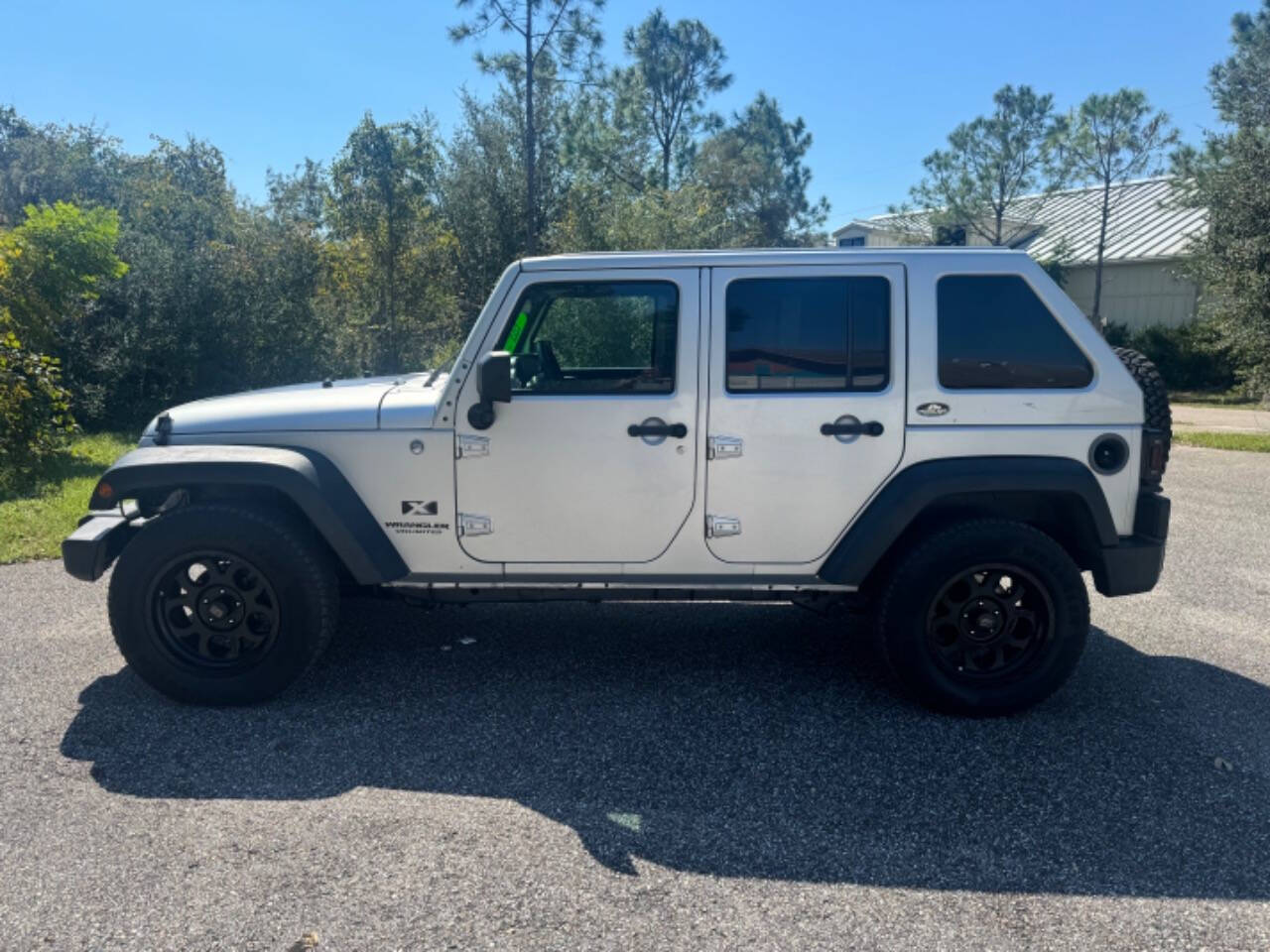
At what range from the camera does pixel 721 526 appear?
4.09 metres

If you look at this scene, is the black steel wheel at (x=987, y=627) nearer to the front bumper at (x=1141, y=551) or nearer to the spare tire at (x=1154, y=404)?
the front bumper at (x=1141, y=551)

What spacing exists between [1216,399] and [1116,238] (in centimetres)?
1081

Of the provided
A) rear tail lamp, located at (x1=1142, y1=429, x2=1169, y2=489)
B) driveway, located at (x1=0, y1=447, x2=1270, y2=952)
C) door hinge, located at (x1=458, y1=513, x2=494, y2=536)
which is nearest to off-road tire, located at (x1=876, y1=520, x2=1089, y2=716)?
driveway, located at (x1=0, y1=447, x2=1270, y2=952)

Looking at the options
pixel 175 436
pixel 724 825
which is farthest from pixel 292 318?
pixel 724 825

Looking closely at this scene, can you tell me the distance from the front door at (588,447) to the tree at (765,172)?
38.7m

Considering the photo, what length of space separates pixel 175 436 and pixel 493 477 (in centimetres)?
149

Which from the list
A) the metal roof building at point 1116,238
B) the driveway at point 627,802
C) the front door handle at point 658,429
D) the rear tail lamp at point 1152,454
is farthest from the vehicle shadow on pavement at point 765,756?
the metal roof building at point 1116,238

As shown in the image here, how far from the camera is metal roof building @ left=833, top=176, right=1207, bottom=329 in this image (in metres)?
28.1

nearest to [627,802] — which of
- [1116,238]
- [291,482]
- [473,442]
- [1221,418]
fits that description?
[473,442]

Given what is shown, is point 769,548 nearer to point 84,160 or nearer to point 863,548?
point 863,548

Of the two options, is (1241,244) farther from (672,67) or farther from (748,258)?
(672,67)

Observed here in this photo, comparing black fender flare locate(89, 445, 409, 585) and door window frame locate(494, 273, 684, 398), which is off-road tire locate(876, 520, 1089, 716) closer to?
door window frame locate(494, 273, 684, 398)

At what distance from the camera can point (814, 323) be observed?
13.4 feet

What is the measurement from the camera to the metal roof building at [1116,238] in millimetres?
28078
